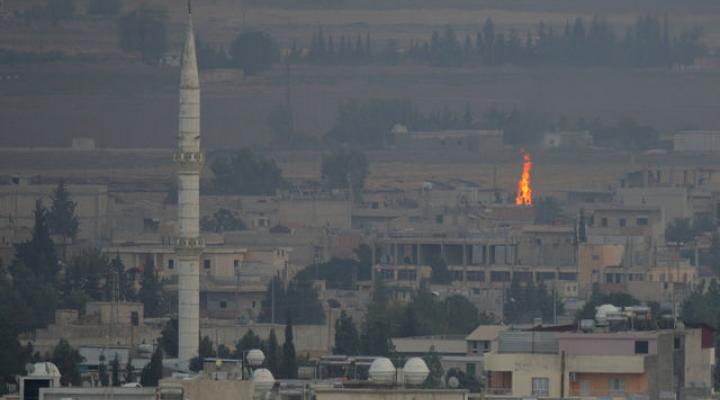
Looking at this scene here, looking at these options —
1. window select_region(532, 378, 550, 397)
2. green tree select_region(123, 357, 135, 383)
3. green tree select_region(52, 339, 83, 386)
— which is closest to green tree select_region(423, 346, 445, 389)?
green tree select_region(123, 357, 135, 383)

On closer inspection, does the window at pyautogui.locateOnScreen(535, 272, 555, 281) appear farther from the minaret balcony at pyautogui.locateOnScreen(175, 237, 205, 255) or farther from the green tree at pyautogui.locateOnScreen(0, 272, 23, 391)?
the minaret balcony at pyautogui.locateOnScreen(175, 237, 205, 255)

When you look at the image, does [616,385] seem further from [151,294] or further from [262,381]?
[151,294]

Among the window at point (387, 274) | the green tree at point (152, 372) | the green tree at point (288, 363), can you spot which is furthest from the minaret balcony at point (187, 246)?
the window at point (387, 274)

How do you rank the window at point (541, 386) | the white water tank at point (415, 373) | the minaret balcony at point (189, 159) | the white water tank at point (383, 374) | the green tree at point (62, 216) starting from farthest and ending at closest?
the green tree at point (62, 216) → the minaret balcony at point (189, 159) → the window at point (541, 386) → the white water tank at point (415, 373) → the white water tank at point (383, 374)

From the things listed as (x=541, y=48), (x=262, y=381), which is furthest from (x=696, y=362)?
(x=541, y=48)

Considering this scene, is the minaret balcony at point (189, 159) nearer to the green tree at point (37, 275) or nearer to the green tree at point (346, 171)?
the green tree at point (37, 275)
